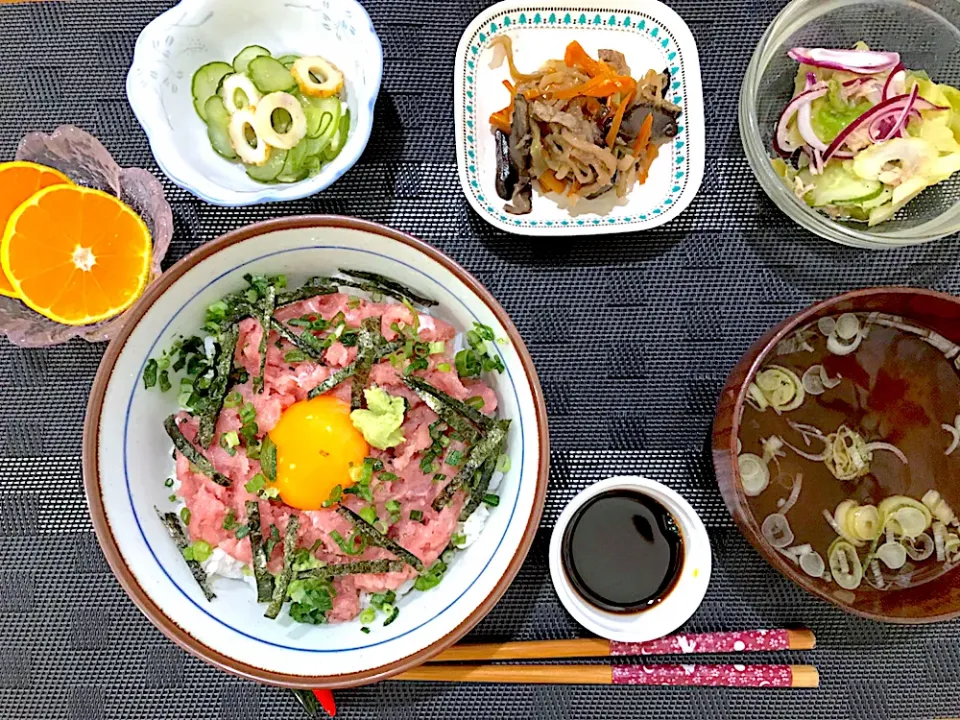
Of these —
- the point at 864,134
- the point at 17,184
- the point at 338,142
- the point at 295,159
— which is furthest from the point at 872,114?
the point at 17,184

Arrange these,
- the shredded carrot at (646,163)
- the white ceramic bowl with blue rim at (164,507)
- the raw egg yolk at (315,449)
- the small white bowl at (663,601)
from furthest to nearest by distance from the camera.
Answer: the shredded carrot at (646,163)
the small white bowl at (663,601)
the raw egg yolk at (315,449)
the white ceramic bowl with blue rim at (164,507)

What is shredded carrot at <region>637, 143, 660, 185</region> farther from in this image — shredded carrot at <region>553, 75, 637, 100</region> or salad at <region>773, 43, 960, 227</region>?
salad at <region>773, 43, 960, 227</region>

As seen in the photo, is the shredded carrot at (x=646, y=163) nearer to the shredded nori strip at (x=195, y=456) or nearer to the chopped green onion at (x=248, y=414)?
the chopped green onion at (x=248, y=414)

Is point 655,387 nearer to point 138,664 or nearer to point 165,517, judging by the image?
point 165,517

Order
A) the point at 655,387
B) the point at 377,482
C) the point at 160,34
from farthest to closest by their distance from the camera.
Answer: the point at 655,387
the point at 160,34
the point at 377,482

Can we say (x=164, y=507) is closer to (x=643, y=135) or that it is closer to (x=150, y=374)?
(x=150, y=374)

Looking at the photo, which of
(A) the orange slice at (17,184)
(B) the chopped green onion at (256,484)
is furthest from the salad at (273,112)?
(B) the chopped green onion at (256,484)

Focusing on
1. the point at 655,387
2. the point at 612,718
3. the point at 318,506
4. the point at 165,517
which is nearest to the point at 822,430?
the point at 655,387
